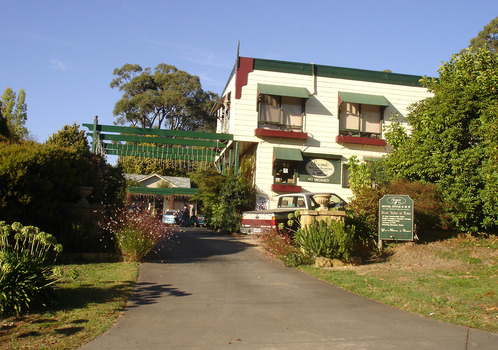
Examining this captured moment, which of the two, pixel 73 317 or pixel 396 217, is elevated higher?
pixel 396 217

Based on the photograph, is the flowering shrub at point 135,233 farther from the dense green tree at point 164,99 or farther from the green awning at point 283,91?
the dense green tree at point 164,99

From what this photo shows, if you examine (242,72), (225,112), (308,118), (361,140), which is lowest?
(361,140)

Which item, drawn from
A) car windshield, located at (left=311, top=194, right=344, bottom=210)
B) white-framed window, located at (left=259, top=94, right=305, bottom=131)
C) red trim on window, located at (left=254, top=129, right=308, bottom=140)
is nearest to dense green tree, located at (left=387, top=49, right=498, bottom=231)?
car windshield, located at (left=311, top=194, right=344, bottom=210)

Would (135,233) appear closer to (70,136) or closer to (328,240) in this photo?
(328,240)

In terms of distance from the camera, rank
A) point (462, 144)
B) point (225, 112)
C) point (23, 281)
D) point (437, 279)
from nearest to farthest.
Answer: point (23, 281) → point (437, 279) → point (462, 144) → point (225, 112)

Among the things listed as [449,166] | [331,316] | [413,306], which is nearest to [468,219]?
[449,166]

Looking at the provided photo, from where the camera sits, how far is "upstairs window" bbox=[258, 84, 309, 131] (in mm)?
22953

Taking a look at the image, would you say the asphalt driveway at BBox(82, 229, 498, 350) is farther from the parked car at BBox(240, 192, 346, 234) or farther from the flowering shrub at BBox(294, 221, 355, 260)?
the parked car at BBox(240, 192, 346, 234)

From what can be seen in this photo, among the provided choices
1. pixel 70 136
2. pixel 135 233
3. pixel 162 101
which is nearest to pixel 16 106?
pixel 162 101

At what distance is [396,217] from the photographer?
12961 mm

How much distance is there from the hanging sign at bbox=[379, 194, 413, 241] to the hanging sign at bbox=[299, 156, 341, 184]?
10.6 metres

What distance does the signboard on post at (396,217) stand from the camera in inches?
508

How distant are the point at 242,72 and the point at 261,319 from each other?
17793 millimetres

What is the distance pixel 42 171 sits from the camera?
10.6m
